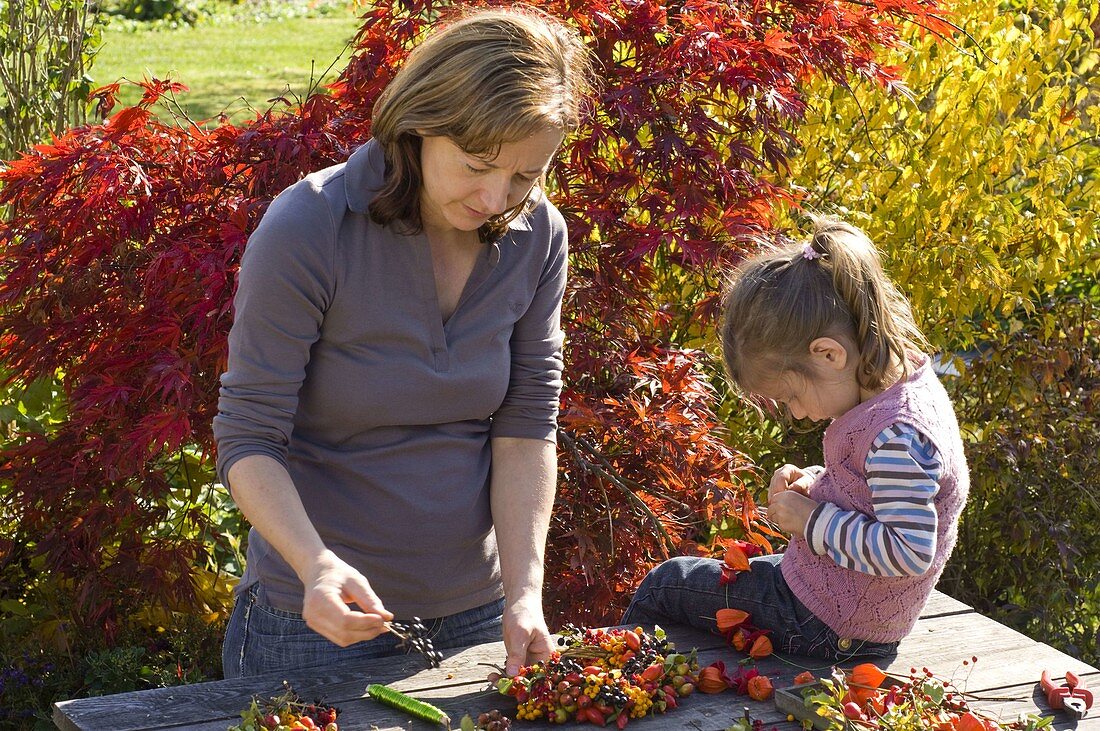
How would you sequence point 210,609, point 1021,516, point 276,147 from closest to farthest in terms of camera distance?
point 276,147
point 210,609
point 1021,516

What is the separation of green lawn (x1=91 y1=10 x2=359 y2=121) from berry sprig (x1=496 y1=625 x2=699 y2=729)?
9.25m

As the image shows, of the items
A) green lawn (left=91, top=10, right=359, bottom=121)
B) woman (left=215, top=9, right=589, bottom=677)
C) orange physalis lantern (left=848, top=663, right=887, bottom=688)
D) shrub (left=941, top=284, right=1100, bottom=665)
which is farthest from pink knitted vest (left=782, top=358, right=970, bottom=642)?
green lawn (left=91, top=10, right=359, bottom=121)

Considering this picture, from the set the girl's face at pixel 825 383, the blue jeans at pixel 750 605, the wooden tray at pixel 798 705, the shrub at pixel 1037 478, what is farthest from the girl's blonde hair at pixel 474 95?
the shrub at pixel 1037 478

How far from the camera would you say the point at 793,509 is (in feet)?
6.91

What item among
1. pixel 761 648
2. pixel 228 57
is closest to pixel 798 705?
pixel 761 648

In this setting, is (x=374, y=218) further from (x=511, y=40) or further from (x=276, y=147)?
(x=276, y=147)

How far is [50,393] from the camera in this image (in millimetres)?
3852

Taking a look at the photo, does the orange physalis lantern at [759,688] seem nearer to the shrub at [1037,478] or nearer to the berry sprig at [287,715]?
the berry sprig at [287,715]

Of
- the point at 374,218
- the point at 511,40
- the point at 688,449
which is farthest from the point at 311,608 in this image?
the point at 688,449

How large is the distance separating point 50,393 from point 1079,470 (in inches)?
133

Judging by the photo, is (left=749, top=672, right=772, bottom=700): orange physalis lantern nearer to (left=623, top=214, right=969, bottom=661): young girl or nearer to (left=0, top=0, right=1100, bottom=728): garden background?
(left=623, top=214, right=969, bottom=661): young girl

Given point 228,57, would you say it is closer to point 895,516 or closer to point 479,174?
point 479,174

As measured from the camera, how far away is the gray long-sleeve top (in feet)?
6.25

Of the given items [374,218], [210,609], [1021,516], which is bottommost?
[210,609]
